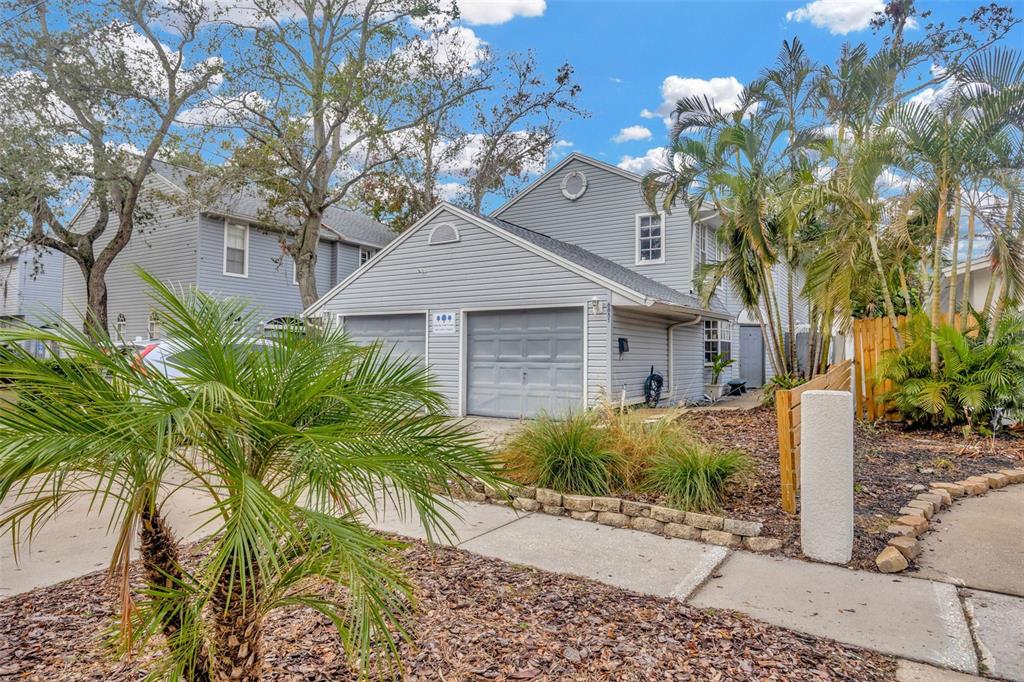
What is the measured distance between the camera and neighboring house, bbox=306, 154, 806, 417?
412 inches

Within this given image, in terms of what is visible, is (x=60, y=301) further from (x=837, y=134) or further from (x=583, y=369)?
(x=837, y=134)

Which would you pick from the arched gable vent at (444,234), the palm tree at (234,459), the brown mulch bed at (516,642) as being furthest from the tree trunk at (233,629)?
the arched gable vent at (444,234)

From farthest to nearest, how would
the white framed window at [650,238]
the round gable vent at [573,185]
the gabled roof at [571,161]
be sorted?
the round gable vent at [573,185] → the gabled roof at [571,161] → the white framed window at [650,238]

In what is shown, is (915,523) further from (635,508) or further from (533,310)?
(533,310)

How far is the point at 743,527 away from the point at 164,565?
11.9 feet

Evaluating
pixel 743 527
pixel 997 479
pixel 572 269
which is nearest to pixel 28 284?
pixel 572 269

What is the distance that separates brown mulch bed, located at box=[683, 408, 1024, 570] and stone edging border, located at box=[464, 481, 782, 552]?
21 cm

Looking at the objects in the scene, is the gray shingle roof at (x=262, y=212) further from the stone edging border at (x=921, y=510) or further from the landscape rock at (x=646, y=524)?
the stone edging border at (x=921, y=510)

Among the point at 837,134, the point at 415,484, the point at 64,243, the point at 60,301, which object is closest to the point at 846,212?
the point at 837,134

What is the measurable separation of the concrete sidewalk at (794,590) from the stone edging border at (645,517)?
0.12 metres

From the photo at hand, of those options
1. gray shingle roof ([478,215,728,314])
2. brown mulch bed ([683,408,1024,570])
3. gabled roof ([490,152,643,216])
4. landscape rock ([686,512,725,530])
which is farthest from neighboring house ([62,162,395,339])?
landscape rock ([686,512,725,530])

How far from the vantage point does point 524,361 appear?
1104cm

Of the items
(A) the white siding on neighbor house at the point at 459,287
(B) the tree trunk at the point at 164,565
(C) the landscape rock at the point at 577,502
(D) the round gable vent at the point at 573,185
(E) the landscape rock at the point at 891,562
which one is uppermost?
(D) the round gable vent at the point at 573,185

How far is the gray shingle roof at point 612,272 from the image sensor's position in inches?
436
